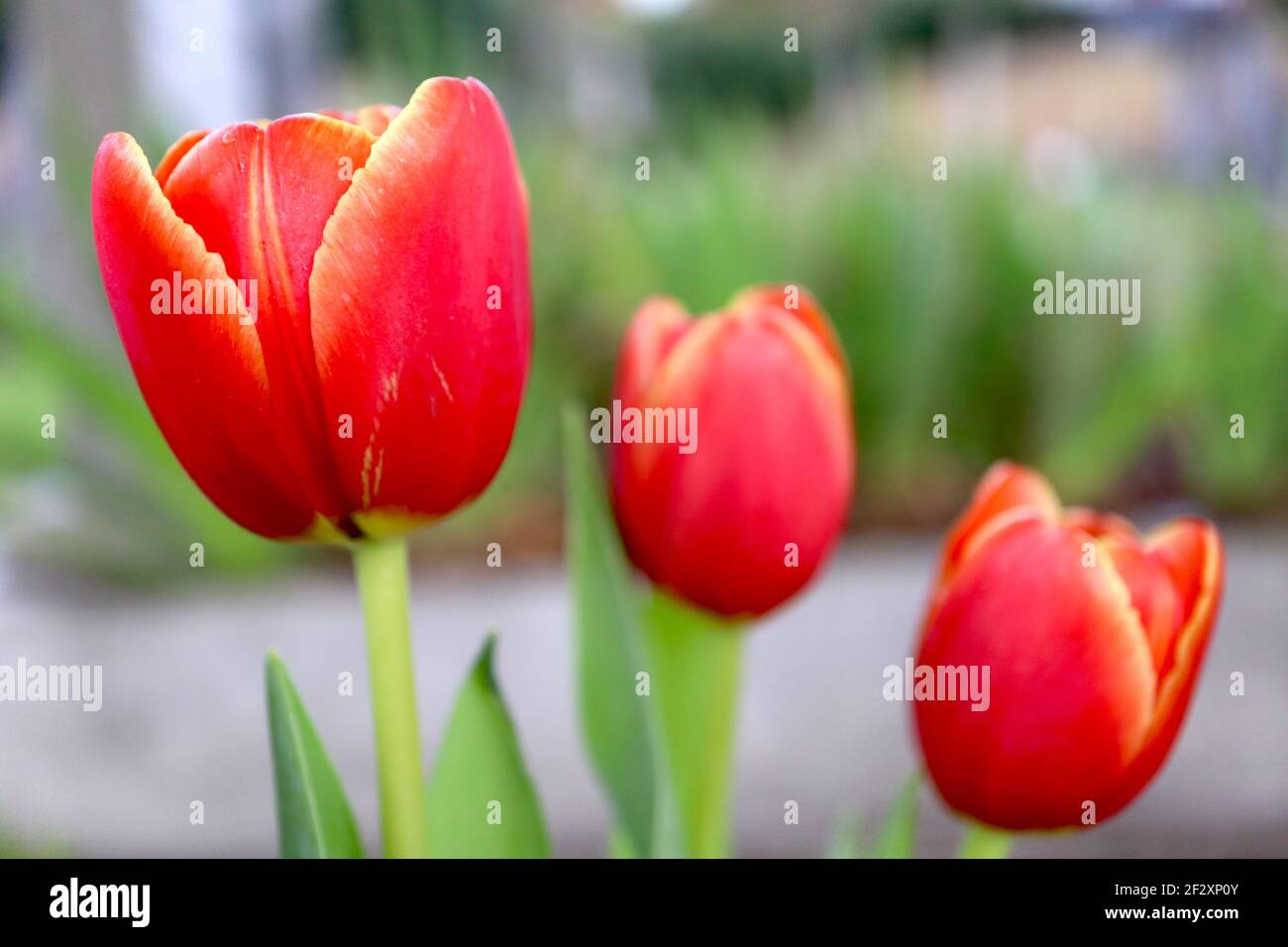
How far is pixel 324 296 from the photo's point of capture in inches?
6.8

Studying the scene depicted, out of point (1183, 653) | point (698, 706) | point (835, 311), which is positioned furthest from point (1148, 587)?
point (835, 311)

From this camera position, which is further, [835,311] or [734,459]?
[835,311]

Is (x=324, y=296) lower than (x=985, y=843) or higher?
higher

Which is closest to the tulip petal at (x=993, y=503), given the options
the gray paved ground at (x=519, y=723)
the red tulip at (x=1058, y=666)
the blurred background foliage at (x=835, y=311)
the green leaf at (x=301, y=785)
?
the red tulip at (x=1058, y=666)

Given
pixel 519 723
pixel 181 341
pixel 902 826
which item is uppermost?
pixel 181 341

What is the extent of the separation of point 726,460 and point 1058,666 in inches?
3.2

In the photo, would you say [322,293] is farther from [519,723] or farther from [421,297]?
[519,723]

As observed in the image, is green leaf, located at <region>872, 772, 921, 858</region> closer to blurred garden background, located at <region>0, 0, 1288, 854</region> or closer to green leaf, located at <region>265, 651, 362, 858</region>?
green leaf, located at <region>265, 651, 362, 858</region>

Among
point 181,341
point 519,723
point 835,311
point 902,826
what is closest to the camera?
point 181,341

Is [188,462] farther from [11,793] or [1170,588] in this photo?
[11,793]

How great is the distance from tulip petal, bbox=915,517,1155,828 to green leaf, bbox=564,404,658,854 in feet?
0.19

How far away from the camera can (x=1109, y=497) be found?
119 cm

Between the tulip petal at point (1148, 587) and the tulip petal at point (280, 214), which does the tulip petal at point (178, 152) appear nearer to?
the tulip petal at point (280, 214)

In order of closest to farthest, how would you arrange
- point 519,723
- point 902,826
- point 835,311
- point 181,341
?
point 181,341 → point 902,826 → point 519,723 → point 835,311
